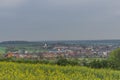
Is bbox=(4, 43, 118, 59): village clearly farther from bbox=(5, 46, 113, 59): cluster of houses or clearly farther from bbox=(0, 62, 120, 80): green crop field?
bbox=(0, 62, 120, 80): green crop field

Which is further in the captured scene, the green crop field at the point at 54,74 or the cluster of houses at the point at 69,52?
the cluster of houses at the point at 69,52

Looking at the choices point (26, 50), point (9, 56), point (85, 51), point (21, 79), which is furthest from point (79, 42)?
point (21, 79)

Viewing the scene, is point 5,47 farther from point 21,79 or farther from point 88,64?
point 21,79

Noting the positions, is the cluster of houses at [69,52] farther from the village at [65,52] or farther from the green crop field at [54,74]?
the green crop field at [54,74]

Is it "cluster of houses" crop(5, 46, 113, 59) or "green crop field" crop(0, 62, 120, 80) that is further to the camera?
"cluster of houses" crop(5, 46, 113, 59)

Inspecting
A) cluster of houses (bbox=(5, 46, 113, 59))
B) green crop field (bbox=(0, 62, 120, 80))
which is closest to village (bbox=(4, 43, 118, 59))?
cluster of houses (bbox=(5, 46, 113, 59))

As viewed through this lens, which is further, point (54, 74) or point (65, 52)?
point (65, 52)

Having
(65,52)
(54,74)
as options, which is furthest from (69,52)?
(54,74)

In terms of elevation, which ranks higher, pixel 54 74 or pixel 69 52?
pixel 69 52

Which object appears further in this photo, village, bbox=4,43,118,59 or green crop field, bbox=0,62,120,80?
village, bbox=4,43,118,59

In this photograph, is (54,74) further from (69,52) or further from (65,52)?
(69,52)

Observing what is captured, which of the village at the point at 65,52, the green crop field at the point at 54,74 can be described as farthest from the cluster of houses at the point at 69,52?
the green crop field at the point at 54,74
